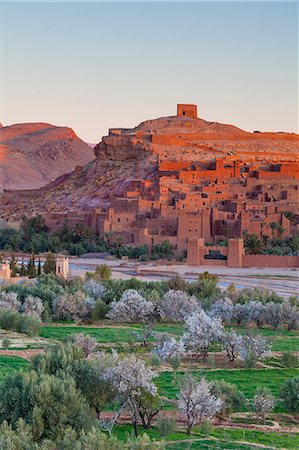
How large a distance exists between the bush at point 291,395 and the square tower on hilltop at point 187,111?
53477 millimetres

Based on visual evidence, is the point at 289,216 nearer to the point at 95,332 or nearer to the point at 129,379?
the point at 95,332

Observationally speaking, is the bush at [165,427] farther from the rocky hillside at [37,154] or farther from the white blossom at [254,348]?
the rocky hillside at [37,154]

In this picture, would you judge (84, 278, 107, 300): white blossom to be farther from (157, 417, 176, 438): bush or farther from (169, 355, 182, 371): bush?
(157, 417, 176, 438): bush

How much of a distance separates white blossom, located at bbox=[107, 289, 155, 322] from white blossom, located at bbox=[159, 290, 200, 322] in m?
0.37


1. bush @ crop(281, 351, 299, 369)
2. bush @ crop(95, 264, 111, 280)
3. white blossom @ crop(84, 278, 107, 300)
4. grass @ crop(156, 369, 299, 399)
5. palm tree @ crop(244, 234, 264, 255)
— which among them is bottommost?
grass @ crop(156, 369, 299, 399)

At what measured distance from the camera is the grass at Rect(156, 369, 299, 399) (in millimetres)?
15505

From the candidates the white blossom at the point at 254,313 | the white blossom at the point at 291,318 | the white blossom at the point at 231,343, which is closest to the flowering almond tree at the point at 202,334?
the white blossom at the point at 231,343

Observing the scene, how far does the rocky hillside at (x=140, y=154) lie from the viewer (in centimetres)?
5325

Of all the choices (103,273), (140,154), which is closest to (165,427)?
(103,273)

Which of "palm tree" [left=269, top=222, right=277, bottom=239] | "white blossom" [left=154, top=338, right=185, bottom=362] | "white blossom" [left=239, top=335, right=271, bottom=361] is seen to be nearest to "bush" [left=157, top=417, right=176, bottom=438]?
"white blossom" [left=154, top=338, right=185, bottom=362]

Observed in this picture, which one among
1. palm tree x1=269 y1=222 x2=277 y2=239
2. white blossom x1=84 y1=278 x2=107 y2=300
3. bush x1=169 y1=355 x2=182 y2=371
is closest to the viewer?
bush x1=169 y1=355 x2=182 y2=371

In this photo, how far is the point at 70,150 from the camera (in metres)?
114

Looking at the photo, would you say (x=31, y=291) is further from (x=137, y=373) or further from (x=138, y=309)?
(x=137, y=373)

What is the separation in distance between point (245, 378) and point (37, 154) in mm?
97214
